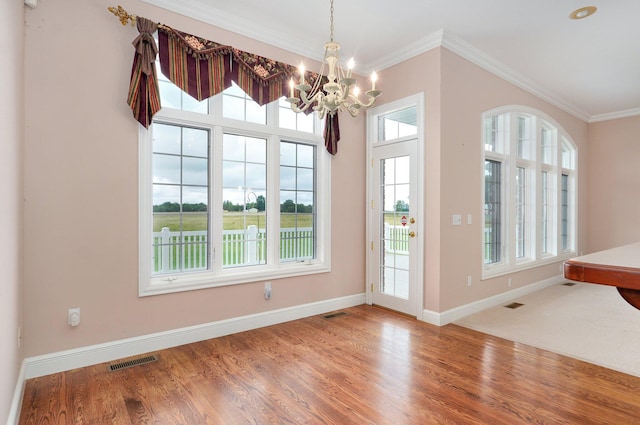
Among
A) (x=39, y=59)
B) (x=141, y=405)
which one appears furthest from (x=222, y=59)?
(x=141, y=405)

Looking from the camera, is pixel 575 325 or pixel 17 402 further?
pixel 575 325

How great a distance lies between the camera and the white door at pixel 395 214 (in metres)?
4.04

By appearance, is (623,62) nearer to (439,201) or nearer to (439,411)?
(439,201)

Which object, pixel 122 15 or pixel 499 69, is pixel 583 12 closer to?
pixel 499 69

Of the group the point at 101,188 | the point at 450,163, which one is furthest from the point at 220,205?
the point at 450,163

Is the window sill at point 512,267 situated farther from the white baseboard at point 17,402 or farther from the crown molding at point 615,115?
the white baseboard at point 17,402

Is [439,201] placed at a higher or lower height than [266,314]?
higher

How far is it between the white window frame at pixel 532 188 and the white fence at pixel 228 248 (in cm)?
232

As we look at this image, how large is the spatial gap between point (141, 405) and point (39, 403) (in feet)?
2.13

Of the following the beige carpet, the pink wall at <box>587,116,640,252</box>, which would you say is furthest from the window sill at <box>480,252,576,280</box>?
the pink wall at <box>587,116,640,252</box>

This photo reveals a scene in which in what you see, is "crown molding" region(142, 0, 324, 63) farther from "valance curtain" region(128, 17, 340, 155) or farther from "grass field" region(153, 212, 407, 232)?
"grass field" region(153, 212, 407, 232)

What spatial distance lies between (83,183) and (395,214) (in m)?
3.22

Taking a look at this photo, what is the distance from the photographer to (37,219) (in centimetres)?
254

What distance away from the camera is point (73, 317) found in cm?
267
